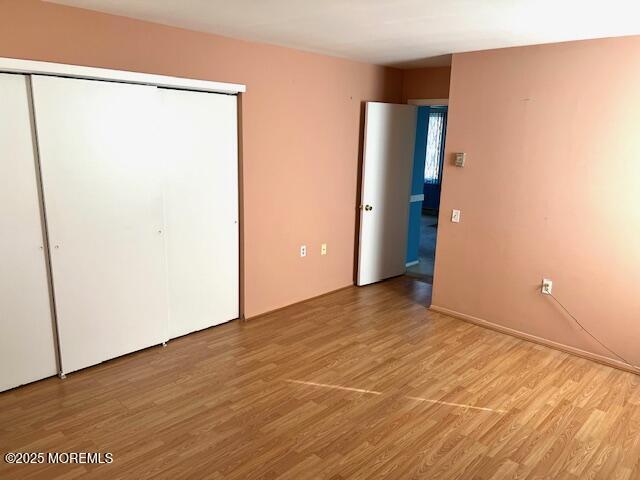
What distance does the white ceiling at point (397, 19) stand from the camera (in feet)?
8.34

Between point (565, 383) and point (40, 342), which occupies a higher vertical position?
point (40, 342)

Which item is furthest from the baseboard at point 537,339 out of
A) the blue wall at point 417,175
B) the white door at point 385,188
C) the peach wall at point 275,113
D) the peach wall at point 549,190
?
the blue wall at point 417,175

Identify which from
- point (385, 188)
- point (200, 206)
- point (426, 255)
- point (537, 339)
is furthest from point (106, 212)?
point (426, 255)

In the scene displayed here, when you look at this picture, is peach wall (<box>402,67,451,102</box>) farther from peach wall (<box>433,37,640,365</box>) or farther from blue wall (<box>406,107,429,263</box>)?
peach wall (<box>433,37,640,365</box>)

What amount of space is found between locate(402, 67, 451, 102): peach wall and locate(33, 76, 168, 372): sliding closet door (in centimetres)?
296

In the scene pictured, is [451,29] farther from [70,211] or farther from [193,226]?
[70,211]

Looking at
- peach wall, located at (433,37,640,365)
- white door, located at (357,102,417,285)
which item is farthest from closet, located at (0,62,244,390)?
peach wall, located at (433,37,640,365)

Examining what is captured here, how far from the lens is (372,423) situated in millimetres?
2674

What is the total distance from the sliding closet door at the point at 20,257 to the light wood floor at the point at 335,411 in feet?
0.70

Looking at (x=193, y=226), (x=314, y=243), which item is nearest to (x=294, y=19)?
(x=193, y=226)

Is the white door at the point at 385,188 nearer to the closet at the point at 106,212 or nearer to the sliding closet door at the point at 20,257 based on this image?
the closet at the point at 106,212

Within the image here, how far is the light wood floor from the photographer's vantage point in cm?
234

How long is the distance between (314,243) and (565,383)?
2.47 m

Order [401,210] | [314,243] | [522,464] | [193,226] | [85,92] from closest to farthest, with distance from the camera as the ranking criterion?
[522,464] < [85,92] < [193,226] < [314,243] < [401,210]
